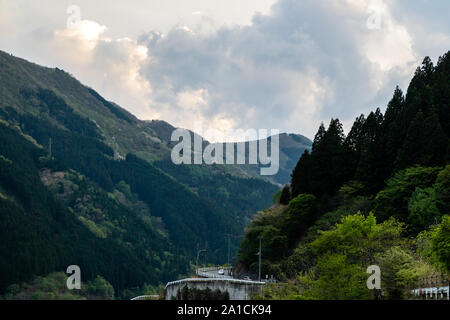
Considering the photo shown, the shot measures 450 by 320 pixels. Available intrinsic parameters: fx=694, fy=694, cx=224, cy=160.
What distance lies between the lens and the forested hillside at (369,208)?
5291 cm

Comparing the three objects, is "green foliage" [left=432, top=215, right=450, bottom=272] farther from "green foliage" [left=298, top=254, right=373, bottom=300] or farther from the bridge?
the bridge

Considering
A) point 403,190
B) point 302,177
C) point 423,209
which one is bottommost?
point 423,209

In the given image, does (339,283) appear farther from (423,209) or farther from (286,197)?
(286,197)

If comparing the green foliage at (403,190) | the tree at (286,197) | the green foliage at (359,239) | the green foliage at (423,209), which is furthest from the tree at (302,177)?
the green foliage at (359,239)

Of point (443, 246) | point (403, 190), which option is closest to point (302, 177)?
point (403, 190)

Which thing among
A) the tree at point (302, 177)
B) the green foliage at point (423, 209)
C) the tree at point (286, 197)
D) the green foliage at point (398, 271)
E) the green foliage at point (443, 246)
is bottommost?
the green foliage at point (398, 271)

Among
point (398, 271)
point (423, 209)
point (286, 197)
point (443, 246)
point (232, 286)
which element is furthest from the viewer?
point (286, 197)

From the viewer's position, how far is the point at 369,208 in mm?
78812

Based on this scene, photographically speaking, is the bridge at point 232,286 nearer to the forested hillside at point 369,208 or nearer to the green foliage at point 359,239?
the forested hillside at point 369,208

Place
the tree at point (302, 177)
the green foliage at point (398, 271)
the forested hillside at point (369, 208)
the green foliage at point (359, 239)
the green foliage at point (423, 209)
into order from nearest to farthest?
the green foliage at point (398, 271) → the forested hillside at point (369, 208) → the green foliage at point (359, 239) → the green foliage at point (423, 209) → the tree at point (302, 177)

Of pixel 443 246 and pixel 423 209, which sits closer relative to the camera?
pixel 443 246
